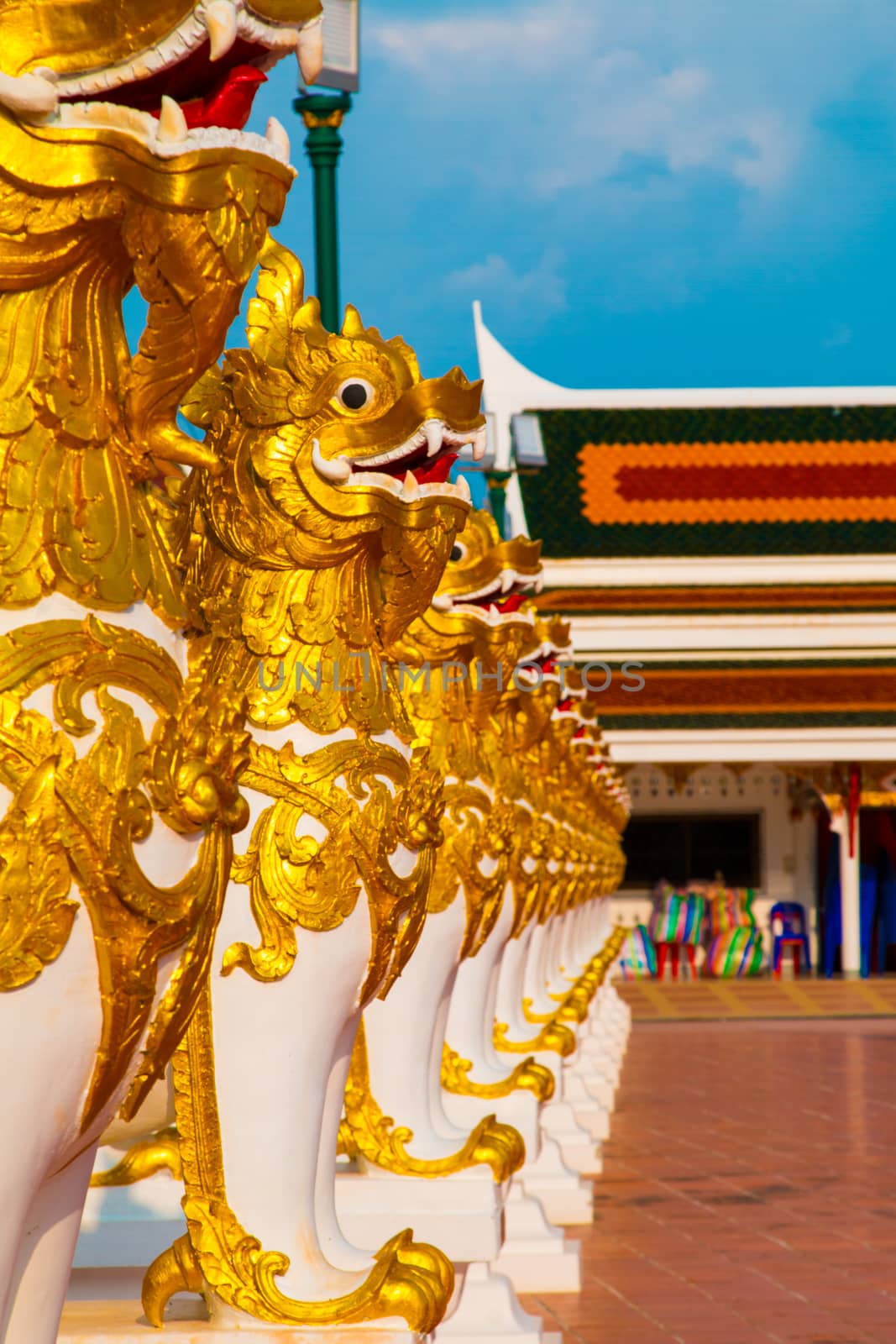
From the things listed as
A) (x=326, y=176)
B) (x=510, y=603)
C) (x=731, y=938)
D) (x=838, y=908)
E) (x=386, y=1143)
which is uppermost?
(x=326, y=176)

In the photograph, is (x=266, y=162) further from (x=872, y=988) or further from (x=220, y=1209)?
(x=872, y=988)

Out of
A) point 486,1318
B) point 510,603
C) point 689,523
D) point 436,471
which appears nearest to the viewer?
point 436,471

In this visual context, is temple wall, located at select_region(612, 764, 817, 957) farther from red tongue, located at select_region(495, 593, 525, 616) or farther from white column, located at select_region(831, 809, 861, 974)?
red tongue, located at select_region(495, 593, 525, 616)

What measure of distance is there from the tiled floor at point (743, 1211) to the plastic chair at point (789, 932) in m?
6.65

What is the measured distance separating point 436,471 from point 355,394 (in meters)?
0.34

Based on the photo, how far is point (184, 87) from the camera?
1620mm

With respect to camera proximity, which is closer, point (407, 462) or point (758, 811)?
point (407, 462)

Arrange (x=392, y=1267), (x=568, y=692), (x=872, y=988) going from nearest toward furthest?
1. (x=392, y=1267)
2. (x=568, y=692)
3. (x=872, y=988)

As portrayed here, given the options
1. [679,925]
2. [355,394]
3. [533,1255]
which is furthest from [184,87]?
[679,925]

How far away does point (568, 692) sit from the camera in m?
7.52

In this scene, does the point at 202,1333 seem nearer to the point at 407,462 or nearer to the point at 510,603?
the point at 407,462

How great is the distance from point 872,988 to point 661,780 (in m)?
3.85

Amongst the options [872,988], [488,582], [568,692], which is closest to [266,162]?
[488,582]

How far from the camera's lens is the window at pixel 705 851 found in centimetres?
1948
